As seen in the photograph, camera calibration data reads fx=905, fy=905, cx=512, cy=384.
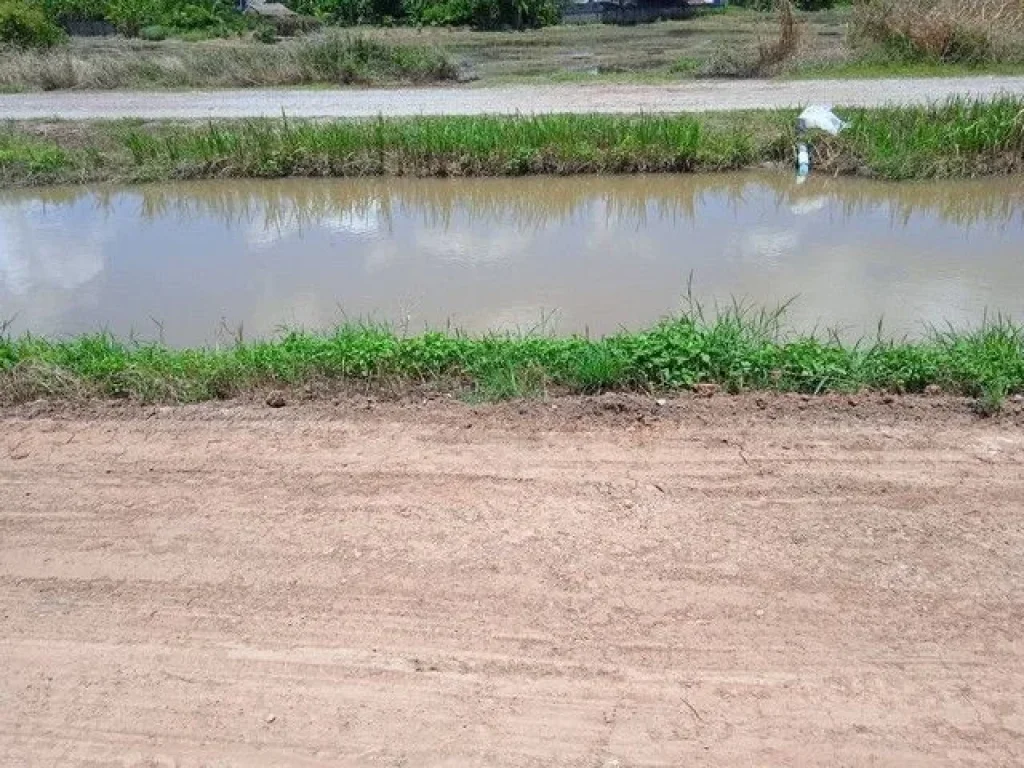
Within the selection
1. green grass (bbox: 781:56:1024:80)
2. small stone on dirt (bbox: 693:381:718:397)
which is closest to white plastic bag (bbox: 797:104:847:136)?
green grass (bbox: 781:56:1024:80)

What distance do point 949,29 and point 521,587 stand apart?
16656 mm

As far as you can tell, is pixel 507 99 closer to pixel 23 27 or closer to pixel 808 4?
pixel 23 27

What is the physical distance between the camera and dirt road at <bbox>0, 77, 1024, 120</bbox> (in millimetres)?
13734

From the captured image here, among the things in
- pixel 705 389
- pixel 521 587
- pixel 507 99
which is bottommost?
pixel 521 587

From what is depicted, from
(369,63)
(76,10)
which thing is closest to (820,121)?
(369,63)

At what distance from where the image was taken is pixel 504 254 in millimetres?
8148

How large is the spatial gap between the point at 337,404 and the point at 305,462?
671 millimetres

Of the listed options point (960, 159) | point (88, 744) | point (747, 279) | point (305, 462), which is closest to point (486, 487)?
point (305, 462)

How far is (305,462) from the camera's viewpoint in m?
4.28

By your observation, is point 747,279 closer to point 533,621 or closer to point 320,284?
point 320,284

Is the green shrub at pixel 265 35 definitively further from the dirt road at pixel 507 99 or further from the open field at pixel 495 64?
the dirt road at pixel 507 99

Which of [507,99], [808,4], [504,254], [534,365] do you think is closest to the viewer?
[534,365]

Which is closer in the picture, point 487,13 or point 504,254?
point 504,254

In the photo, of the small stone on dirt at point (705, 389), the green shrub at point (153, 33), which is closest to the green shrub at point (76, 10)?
the green shrub at point (153, 33)
